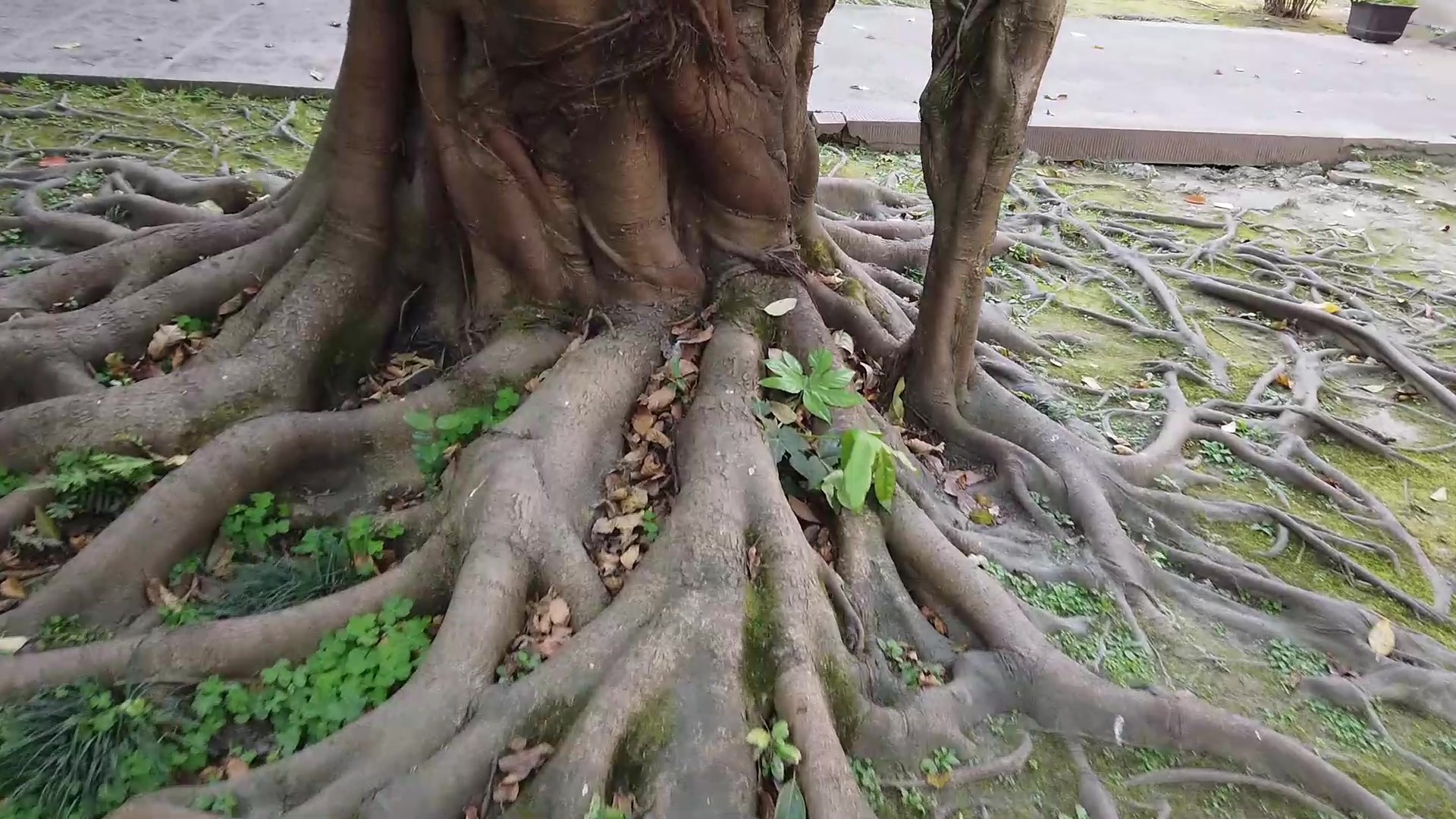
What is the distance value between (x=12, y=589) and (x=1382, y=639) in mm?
3730

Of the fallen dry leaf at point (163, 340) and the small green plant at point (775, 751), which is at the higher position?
the fallen dry leaf at point (163, 340)

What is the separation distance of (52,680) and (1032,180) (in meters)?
6.02

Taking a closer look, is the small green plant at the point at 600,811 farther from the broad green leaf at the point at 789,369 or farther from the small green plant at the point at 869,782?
A: the broad green leaf at the point at 789,369

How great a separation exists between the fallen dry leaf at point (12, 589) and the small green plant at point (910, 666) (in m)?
2.18

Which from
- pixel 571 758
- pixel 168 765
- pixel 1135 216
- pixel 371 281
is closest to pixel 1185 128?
pixel 1135 216

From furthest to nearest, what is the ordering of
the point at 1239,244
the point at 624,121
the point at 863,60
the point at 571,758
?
1. the point at 863,60
2. the point at 1239,244
3. the point at 624,121
4. the point at 571,758

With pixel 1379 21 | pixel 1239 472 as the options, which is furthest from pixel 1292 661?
pixel 1379 21

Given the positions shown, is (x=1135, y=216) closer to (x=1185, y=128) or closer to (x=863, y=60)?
(x=1185, y=128)

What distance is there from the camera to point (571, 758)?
1910mm

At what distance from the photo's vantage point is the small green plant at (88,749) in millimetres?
1871

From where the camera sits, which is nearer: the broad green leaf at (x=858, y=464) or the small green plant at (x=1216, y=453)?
the broad green leaf at (x=858, y=464)

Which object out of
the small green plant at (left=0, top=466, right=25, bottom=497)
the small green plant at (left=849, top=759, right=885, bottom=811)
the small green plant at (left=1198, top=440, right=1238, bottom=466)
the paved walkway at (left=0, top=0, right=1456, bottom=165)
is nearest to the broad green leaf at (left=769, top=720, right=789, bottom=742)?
the small green plant at (left=849, top=759, right=885, bottom=811)

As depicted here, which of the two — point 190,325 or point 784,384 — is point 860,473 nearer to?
point 784,384

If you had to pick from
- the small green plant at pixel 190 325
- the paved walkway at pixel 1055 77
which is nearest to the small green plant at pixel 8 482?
the small green plant at pixel 190 325
